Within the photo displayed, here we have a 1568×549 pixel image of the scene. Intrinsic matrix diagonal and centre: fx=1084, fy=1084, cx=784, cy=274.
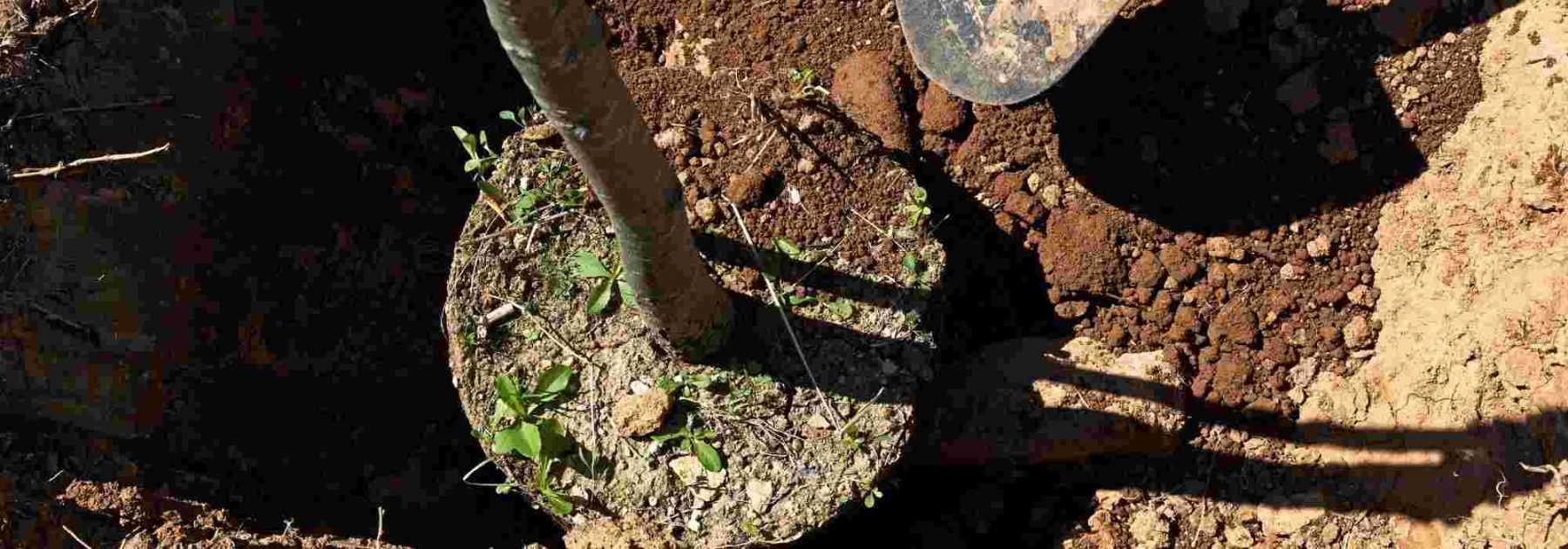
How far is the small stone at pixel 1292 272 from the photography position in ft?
8.38

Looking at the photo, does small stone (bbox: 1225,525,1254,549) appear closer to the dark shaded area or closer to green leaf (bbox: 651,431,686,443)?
green leaf (bbox: 651,431,686,443)

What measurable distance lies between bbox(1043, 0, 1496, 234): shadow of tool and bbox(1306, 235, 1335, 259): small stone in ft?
0.22

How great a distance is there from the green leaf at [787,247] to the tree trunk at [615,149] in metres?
0.30

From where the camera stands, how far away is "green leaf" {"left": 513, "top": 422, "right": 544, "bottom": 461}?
7.27 feet

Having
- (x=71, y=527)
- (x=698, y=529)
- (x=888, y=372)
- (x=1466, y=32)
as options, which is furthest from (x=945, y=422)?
(x=71, y=527)

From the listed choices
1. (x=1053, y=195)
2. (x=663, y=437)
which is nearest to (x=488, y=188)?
(x=663, y=437)

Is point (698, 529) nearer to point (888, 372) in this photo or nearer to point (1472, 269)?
point (888, 372)

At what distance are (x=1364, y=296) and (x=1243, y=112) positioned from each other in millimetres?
512

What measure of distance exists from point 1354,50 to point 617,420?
6.22ft

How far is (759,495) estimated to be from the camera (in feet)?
7.37

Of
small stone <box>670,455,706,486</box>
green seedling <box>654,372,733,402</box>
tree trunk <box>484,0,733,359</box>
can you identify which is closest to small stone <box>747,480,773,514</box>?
small stone <box>670,455,706,486</box>

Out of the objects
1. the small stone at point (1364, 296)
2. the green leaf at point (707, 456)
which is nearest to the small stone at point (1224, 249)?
the small stone at point (1364, 296)

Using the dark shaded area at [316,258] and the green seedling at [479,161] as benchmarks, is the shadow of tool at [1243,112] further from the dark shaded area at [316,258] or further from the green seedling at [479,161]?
the dark shaded area at [316,258]

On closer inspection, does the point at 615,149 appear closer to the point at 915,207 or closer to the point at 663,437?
the point at 663,437
